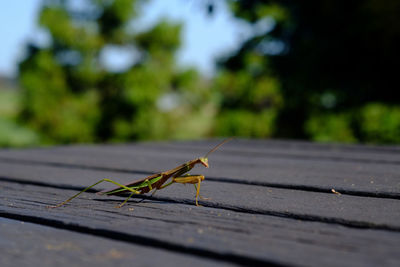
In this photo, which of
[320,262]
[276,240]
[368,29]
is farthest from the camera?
[368,29]

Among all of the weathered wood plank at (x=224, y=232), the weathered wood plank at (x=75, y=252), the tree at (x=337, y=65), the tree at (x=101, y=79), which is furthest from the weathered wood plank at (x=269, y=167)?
the tree at (x=101, y=79)

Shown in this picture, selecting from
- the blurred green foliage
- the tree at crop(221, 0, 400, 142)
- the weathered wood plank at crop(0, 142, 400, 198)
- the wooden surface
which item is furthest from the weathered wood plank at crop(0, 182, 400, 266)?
the blurred green foliage

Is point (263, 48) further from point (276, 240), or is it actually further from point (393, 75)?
point (276, 240)

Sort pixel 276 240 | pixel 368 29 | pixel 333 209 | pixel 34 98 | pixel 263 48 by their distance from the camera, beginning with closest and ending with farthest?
pixel 276 240
pixel 333 209
pixel 368 29
pixel 263 48
pixel 34 98

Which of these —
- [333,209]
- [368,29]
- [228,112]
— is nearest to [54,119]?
[228,112]

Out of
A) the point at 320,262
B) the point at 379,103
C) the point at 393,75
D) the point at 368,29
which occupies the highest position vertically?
the point at 368,29

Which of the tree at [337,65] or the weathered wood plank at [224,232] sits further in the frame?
the tree at [337,65]

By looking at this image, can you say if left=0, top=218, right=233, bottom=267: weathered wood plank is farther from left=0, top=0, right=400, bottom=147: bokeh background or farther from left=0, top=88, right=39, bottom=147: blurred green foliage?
left=0, top=88, right=39, bottom=147: blurred green foliage

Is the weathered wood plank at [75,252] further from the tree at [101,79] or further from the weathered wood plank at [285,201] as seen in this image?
the tree at [101,79]
